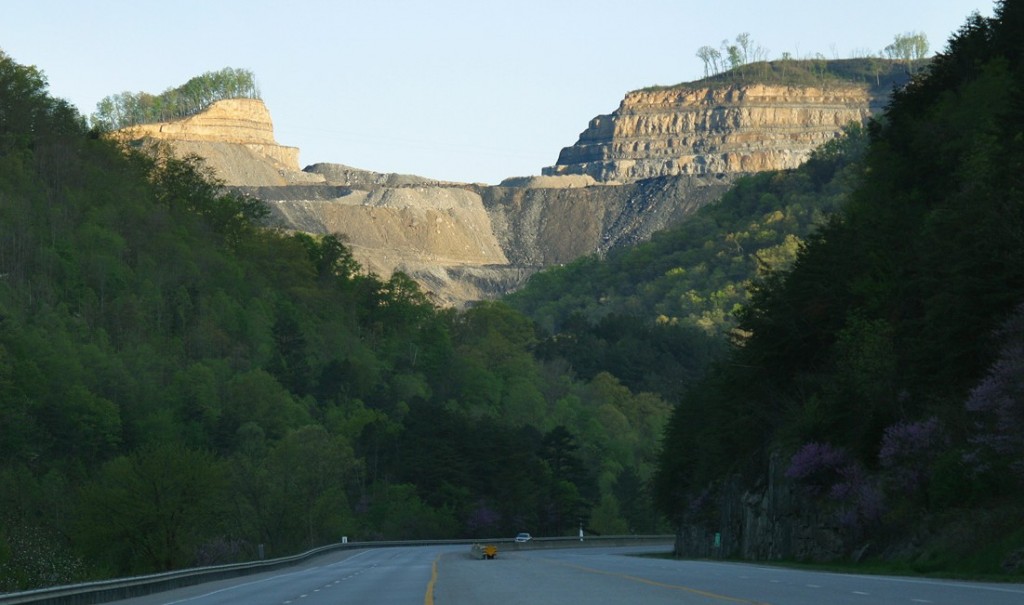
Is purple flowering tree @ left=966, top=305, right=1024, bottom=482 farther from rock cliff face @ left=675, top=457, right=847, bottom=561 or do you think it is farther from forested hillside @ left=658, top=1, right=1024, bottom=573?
rock cliff face @ left=675, top=457, right=847, bottom=561

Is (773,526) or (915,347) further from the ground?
(915,347)

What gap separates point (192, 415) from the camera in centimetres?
14388

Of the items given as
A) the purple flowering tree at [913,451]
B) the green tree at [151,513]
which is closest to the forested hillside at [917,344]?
the purple flowering tree at [913,451]

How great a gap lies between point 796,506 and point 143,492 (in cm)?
3814

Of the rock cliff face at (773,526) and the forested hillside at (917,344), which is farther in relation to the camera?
the rock cliff face at (773,526)

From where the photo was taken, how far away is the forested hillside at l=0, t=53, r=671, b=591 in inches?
3743

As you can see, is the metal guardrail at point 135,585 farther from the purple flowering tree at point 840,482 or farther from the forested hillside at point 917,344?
the purple flowering tree at point 840,482

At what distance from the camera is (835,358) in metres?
67.6

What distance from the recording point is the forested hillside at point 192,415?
95062mm

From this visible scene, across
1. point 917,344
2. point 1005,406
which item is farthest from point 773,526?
point 1005,406

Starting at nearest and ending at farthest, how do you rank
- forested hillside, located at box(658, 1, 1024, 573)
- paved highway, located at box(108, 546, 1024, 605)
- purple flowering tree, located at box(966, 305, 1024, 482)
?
1. paved highway, located at box(108, 546, 1024, 605)
2. purple flowering tree, located at box(966, 305, 1024, 482)
3. forested hillside, located at box(658, 1, 1024, 573)

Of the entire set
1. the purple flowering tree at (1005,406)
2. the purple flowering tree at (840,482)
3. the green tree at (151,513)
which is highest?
the purple flowering tree at (1005,406)

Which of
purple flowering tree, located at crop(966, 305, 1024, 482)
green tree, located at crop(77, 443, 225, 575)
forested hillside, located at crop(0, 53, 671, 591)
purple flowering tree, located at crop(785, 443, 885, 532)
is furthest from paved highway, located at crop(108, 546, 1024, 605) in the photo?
forested hillside, located at crop(0, 53, 671, 591)

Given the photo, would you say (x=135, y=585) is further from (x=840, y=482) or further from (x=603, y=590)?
(x=840, y=482)
